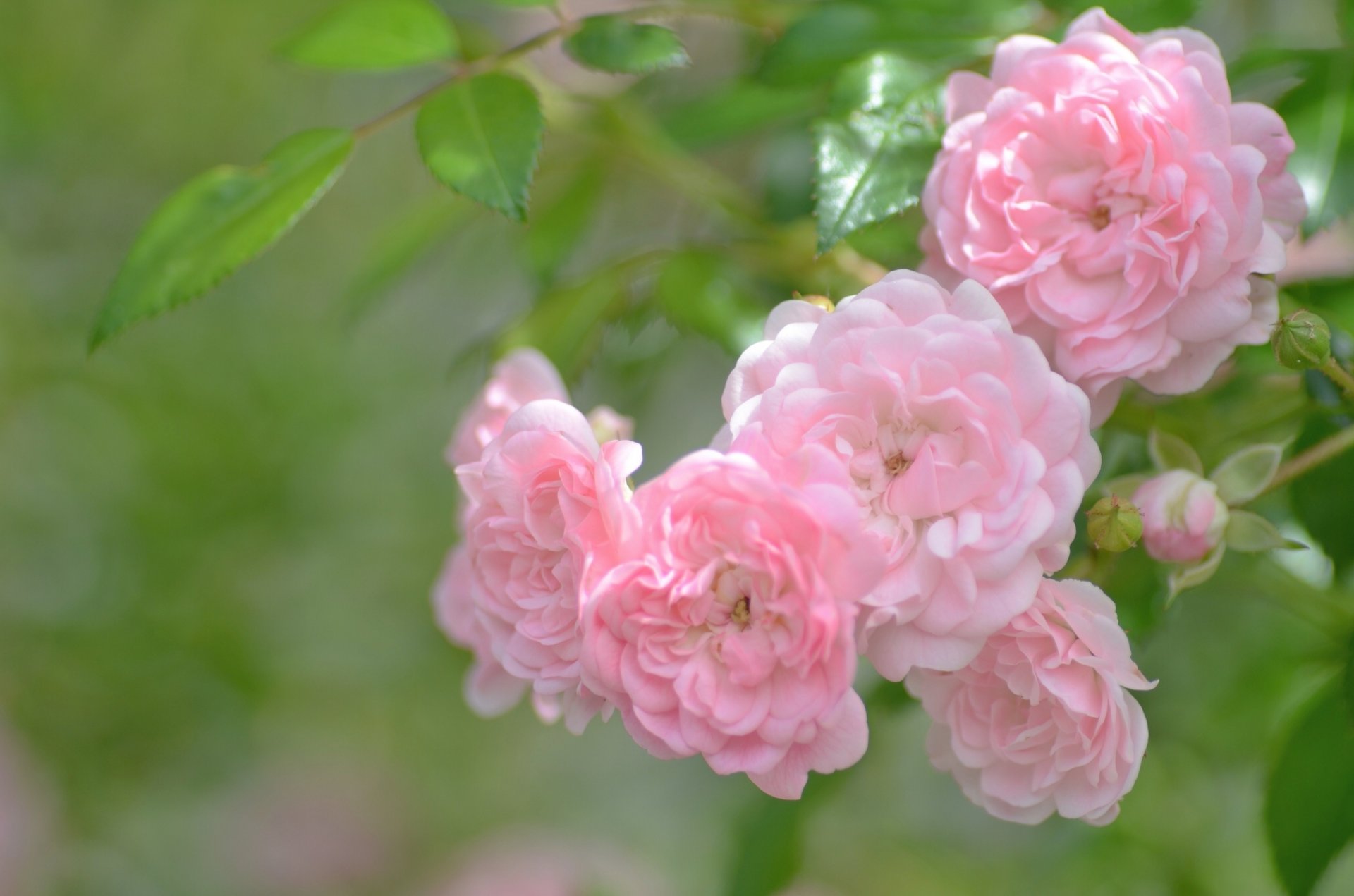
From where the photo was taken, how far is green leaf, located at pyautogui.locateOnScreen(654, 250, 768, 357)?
1.92 feet

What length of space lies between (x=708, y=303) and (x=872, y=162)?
15cm

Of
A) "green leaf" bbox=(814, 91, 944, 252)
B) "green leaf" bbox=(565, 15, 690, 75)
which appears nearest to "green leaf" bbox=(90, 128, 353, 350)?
"green leaf" bbox=(565, 15, 690, 75)

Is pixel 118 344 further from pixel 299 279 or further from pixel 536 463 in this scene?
pixel 536 463

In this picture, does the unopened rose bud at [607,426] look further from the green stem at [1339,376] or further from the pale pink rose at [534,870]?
the pale pink rose at [534,870]

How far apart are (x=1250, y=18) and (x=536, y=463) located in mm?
727

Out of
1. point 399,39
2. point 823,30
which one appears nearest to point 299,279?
point 399,39

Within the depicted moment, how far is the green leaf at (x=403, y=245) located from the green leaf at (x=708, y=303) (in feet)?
0.63

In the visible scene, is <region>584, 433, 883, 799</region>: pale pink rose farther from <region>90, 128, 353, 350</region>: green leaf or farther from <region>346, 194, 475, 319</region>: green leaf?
<region>346, 194, 475, 319</region>: green leaf

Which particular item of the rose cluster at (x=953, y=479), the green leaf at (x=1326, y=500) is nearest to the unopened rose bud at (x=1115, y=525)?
the rose cluster at (x=953, y=479)

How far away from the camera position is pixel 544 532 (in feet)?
1.37

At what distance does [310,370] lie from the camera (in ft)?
4.51

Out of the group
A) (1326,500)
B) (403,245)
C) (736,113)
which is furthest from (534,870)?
(1326,500)

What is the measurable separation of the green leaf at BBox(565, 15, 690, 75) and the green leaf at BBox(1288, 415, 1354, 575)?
0.32 m

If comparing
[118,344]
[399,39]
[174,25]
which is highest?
[399,39]
